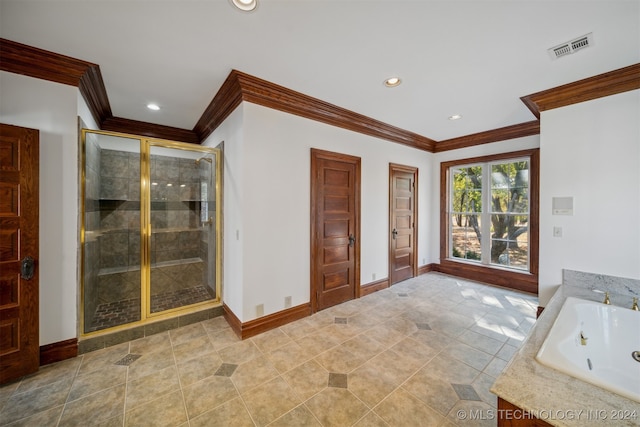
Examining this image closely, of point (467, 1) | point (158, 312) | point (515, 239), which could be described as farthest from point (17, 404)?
point (515, 239)

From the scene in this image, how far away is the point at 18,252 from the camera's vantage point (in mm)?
1882

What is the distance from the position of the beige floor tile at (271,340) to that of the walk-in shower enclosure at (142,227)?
0.92 metres

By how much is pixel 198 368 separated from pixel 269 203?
65.2 inches

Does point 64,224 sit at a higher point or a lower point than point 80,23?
lower

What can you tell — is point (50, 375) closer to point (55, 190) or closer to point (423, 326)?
point (55, 190)

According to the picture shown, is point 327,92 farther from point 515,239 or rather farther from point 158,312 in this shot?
point 515,239

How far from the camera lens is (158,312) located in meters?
2.73

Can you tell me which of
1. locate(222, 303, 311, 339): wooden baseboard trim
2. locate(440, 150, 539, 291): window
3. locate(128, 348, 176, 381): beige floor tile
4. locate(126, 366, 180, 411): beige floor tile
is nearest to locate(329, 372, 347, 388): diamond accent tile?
locate(222, 303, 311, 339): wooden baseboard trim

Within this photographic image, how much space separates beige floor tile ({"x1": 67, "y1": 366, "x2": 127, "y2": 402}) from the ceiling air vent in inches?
175

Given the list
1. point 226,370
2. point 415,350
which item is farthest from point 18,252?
point 415,350

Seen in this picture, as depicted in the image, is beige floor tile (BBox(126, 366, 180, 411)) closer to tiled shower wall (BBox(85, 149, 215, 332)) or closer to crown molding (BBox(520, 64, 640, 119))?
tiled shower wall (BBox(85, 149, 215, 332))

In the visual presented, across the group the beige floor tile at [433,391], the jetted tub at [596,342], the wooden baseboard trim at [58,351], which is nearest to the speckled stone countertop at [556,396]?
the jetted tub at [596,342]

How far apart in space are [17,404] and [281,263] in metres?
2.14

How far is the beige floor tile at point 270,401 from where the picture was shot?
1.56 m
